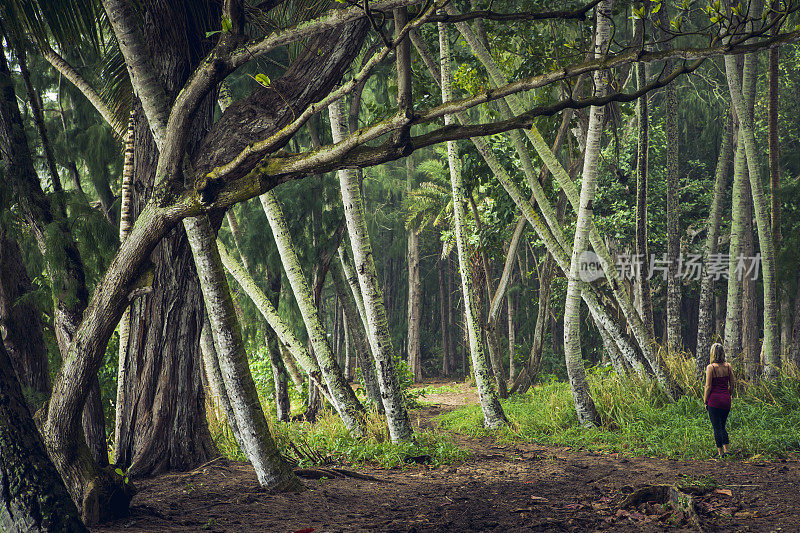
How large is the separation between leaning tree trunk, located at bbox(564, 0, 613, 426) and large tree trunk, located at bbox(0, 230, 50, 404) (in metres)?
6.22

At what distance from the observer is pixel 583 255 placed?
8.57 meters

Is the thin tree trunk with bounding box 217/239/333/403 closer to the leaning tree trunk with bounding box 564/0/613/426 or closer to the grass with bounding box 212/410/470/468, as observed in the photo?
the grass with bounding box 212/410/470/468

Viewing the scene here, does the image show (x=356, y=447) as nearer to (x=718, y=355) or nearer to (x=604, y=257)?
(x=718, y=355)

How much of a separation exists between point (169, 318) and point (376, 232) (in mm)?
17358

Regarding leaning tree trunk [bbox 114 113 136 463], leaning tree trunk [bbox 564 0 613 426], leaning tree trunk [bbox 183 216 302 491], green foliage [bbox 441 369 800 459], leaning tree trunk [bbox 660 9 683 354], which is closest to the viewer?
leaning tree trunk [bbox 183 216 302 491]

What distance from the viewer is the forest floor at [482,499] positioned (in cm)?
422

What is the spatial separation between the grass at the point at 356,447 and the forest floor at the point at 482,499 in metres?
0.20

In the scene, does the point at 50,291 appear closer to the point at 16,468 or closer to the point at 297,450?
the point at 16,468

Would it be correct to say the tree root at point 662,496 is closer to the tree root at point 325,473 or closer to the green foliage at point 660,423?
the tree root at point 325,473

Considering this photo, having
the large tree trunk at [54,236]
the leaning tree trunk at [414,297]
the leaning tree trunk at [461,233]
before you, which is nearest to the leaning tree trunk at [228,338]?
the large tree trunk at [54,236]

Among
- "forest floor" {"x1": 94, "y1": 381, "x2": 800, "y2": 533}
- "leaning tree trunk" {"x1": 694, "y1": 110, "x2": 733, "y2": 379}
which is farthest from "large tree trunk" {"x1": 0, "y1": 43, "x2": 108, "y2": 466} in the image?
"leaning tree trunk" {"x1": 694, "y1": 110, "x2": 733, "y2": 379}

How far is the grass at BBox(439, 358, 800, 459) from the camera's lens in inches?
274

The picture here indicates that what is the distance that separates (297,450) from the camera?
6715 mm

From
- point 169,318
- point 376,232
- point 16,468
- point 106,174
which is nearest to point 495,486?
point 169,318
